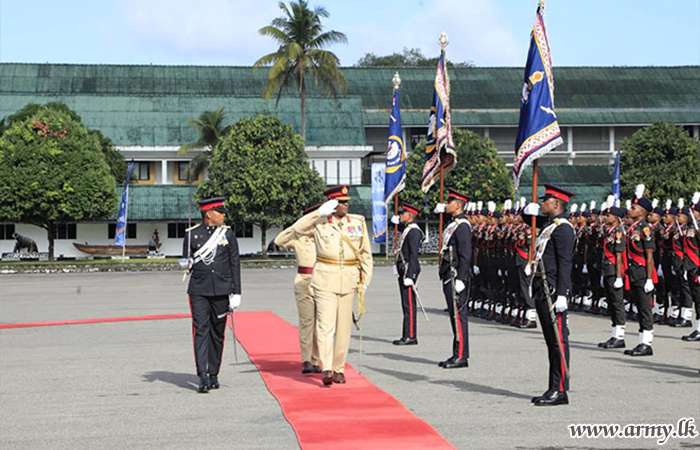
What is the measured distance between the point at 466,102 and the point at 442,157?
167 ft

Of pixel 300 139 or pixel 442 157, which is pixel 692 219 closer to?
pixel 442 157

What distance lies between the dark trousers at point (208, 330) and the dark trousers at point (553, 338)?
10.9 feet

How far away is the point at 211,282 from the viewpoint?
34.8 feet

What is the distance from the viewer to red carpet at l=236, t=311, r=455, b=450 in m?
7.80

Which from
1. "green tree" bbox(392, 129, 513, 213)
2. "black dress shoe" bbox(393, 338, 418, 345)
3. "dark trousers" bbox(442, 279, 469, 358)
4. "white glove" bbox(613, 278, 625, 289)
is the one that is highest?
"green tree" bbox(392, 129, 513, 213)

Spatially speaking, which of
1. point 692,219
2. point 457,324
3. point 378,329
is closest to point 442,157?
point 378,329

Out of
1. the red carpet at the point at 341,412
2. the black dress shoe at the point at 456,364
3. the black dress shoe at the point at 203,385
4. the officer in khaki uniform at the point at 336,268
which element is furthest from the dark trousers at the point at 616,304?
the black dress shoe at the point at 203,385

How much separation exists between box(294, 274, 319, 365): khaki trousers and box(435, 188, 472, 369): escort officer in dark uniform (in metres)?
1.59

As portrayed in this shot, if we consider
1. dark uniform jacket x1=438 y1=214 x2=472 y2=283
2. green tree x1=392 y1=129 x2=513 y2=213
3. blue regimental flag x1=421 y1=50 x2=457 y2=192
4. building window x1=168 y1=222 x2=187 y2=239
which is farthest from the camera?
building window x1=168 y1=222 x2=187 y2=239

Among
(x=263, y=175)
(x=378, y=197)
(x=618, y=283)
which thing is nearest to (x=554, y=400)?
(x=618, y=283)

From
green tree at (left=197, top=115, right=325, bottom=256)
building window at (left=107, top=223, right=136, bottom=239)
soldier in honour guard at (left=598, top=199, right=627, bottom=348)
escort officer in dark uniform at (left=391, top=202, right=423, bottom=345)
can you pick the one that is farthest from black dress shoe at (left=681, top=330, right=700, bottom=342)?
building window at (left=107, top=223, right=136, bottom=239)

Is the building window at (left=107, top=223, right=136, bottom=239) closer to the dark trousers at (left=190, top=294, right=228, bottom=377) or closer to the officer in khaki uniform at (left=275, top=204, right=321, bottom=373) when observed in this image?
the officer in khaki uniform at (left=275, top=204, right=321, bottom=373)

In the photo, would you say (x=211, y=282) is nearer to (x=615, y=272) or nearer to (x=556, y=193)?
(x=556, y=193)

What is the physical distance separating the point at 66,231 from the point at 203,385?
49.6m
